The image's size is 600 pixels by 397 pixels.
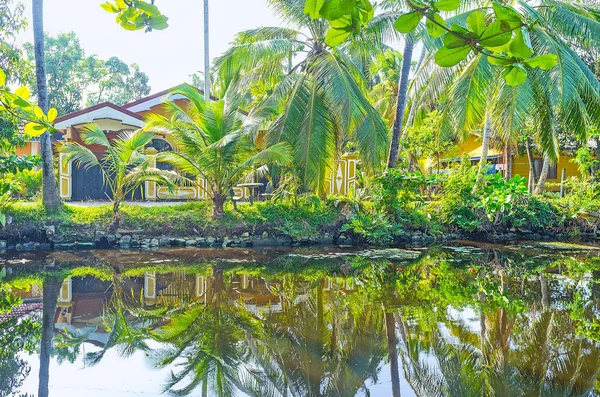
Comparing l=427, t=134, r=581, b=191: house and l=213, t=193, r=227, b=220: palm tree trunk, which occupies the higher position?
l=427, t=134, r=581, b=191: house

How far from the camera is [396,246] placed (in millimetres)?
11367

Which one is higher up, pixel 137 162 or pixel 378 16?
pixel 378 16

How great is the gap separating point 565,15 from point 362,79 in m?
4.99

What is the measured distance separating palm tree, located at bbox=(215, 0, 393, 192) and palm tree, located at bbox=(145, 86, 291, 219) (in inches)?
24.2

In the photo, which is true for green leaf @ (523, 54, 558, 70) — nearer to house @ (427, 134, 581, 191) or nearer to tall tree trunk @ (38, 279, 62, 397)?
tall tree trunk @ (38, 279, 62, 397)

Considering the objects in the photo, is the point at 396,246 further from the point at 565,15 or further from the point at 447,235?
the point at 565,15

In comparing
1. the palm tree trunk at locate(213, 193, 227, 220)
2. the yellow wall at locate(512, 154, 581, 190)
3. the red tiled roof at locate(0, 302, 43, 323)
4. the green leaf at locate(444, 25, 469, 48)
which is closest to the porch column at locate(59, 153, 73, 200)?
the palm tree trunk at locate(213, 193, 227, 220)

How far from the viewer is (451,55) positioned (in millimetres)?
1179

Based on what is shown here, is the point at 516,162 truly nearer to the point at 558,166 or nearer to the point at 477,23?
the point at 558,166

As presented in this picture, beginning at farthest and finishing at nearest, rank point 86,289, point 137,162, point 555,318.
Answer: point 137,162, point 86,289, point 555,318

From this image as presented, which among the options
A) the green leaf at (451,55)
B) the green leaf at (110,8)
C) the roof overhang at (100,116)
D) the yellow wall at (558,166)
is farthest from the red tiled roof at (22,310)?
the yellow wall at (558,166)

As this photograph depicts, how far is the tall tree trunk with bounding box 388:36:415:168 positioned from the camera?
1191cm

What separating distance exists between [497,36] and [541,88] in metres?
11.5

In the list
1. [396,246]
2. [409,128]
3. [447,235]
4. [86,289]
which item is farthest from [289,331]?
[409,128]
